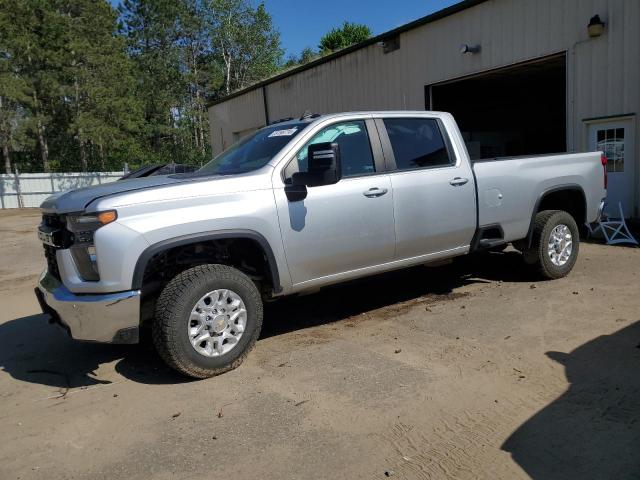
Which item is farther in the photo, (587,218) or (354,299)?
(587,218)

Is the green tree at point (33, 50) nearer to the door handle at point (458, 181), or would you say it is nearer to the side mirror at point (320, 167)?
the door handle at point (458, 181)

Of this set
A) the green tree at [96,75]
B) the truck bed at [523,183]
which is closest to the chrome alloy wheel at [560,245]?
the truck bed at [523,183]

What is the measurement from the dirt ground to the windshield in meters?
1.64

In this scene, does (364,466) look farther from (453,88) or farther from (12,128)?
(12,128)

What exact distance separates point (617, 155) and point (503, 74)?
5.13m

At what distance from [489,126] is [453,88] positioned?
29.9ft

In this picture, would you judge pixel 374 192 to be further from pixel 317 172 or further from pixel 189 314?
pixel 189 314

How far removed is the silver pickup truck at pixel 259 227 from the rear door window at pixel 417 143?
0.05 feet

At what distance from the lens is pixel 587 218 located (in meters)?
6.98

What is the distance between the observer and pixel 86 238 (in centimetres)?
381

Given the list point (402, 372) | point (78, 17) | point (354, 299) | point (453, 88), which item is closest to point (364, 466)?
point (402, 372)

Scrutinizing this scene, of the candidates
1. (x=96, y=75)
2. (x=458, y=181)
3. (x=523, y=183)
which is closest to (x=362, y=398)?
(x=458, y=181)

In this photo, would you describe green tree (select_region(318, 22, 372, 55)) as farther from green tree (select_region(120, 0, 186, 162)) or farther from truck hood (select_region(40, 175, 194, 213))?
truck hood (select_region(40, 175, 194, 213))

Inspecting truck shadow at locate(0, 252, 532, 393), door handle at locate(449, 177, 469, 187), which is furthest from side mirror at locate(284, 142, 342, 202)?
door handle at locate(449, 177, 469, 187)
